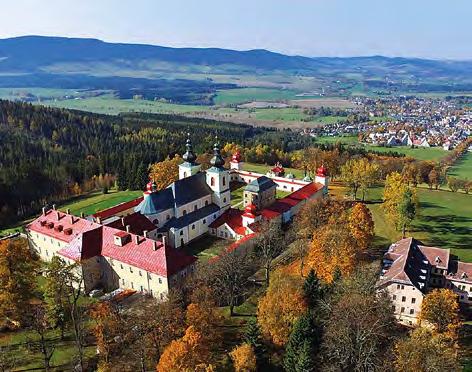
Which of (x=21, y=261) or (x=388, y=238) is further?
(x=388, y=238)

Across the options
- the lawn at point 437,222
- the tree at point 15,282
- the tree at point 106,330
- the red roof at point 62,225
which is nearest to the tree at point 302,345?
the tree at point 106,330

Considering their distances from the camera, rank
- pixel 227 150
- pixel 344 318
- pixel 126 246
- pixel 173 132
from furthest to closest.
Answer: pixel 173 132 < pixel 227 150 < pixel 126 246 < pixel 344 318

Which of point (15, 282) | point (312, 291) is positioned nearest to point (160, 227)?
point (15, 282)

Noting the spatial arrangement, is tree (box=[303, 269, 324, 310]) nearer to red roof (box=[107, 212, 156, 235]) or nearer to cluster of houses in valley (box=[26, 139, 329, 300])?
cluster of houses in valley (box=[26, 139, 329, 300])

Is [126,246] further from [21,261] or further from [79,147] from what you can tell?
[79,147]

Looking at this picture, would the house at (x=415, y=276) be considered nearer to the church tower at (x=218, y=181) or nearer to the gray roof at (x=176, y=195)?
the church tower at (x=218, y=181)

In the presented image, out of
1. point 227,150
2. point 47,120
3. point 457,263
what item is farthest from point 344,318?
point 47,120
